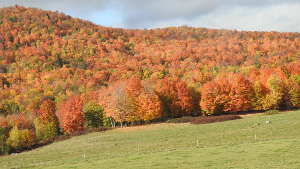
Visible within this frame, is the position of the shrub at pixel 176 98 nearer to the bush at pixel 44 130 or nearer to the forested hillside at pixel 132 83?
the forested hillside at pixel 132 83

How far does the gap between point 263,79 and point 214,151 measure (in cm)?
6978

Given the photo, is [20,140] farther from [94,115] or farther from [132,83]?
[132,83]

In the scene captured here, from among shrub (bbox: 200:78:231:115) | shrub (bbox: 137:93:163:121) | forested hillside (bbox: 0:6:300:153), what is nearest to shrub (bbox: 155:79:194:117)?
forested hillside (bbox: 0:6:300:153)

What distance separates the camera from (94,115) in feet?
302

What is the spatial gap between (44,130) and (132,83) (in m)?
22.7

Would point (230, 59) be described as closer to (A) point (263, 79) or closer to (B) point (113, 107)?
(A) point (263, 79)

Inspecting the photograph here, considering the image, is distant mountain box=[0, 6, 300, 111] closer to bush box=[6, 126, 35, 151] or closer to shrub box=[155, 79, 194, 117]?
shrub box=[155, 79, 194, 117]

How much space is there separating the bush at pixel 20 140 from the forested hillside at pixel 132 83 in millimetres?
194

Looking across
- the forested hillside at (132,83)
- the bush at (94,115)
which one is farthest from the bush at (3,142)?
the bush at (94,115)

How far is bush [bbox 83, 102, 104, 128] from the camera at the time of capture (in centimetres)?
9162

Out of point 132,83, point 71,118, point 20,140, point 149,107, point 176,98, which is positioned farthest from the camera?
point 176,98

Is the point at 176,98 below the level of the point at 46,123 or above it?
above

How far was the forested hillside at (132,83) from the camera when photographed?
289ft

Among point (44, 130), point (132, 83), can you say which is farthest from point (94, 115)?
point (44, 130)
